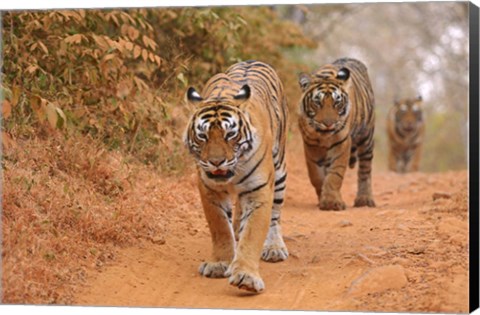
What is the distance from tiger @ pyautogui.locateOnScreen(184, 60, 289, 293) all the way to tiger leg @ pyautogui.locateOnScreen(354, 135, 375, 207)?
2143 mm

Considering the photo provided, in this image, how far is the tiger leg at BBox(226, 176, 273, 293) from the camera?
473cm

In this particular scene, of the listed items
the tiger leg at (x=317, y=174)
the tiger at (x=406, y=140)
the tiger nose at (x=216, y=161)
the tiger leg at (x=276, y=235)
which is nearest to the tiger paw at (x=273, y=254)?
the tiger leg at (x=276, y=235)

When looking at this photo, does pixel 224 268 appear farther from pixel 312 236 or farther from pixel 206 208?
pixel 312 236

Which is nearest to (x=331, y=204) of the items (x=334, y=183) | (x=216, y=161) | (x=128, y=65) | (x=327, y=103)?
(x=334, y=183)

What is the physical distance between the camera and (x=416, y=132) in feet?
38.6

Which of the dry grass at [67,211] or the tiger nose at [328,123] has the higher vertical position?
the tiger nose at [328,123]

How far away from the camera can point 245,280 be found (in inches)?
186

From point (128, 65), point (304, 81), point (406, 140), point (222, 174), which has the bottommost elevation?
point (406, 140)

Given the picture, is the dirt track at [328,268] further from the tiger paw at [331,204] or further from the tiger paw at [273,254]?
the tiger paw at [331,204]

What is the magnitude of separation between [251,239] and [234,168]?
370 millimetres

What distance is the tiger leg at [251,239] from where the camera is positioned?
4727mm

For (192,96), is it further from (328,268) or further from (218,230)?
(328,268)

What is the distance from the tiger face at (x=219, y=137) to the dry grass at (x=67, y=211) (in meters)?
0.99

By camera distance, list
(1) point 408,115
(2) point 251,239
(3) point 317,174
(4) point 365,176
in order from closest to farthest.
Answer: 1. (2) point 251,239
2. (3) point 317,174
3. (4) point 365,176
4. (1) point 408,115
